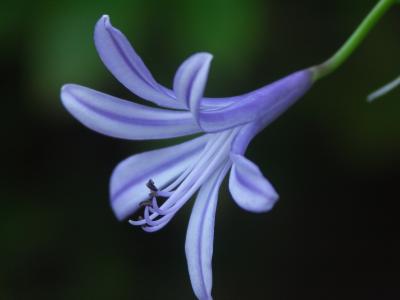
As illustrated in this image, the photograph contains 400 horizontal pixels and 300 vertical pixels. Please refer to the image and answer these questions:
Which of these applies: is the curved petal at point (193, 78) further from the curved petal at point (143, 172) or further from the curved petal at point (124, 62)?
the curved petal at point (143, 172)

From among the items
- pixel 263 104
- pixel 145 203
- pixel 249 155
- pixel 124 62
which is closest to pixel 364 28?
pixel 263 104

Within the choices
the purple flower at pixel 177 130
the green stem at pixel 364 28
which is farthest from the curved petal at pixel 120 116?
the green stem at pixel 364 28

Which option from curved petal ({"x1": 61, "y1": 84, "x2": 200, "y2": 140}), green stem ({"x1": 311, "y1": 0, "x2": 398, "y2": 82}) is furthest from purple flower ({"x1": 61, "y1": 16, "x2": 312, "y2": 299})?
green stem ({"x1": 311, "y1": 0, "x2": 398, "y2": 82})

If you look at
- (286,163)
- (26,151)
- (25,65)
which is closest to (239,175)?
(25,65)

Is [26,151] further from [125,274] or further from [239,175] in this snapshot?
[239,175]

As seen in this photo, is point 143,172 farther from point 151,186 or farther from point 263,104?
point 263,104

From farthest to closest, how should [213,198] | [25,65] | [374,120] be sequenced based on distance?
1. [374,120]
2. [25,65]
3. [213,198]
